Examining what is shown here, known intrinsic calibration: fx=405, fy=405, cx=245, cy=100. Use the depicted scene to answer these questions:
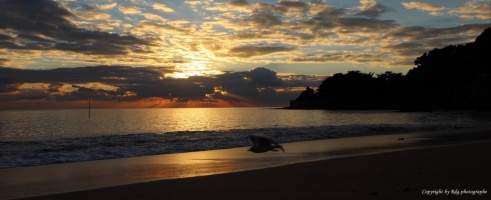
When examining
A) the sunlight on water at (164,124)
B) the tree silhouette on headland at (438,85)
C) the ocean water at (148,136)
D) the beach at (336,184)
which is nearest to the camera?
the beach at (336,184)

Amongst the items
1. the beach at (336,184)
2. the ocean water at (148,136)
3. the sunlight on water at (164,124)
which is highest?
the beach at (336,184)

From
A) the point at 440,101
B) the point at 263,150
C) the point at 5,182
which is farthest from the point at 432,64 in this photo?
the point at 5,182

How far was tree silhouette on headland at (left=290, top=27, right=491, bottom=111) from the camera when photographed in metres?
114

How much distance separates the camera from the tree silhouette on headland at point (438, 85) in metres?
114

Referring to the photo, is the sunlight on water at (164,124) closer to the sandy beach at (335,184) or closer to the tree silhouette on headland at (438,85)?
the sandy beach at (335,184)

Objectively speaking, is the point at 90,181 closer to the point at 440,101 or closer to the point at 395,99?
the point at 440,101

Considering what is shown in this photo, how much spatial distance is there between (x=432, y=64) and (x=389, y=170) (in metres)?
141

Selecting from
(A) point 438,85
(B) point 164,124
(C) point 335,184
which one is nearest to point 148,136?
(C) point 335,184

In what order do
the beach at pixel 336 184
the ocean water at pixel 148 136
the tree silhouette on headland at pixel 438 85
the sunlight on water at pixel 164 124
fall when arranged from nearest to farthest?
1. the beach at pixel 336 184
2. the ocean water at pixel 148 136
3. the sunlight on water at pixel 164 124
4. the tree silhouette on headland at pixel 438 85

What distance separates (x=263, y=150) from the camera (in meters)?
15.7

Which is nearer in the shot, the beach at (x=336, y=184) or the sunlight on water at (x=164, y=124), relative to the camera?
the beach at (x=336, y=184)

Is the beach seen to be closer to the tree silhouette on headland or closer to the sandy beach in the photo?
→ the sandy beach

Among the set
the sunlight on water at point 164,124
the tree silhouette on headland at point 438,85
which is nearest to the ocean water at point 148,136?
the sunlight on water at point 164,124

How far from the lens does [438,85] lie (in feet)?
454
